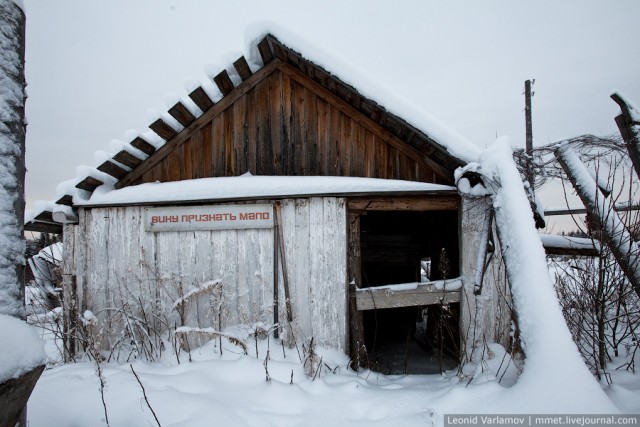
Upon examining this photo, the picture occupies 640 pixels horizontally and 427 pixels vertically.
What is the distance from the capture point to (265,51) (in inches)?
178

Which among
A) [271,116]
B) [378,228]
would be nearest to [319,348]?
[271,116]

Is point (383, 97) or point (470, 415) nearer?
point (470, 415)

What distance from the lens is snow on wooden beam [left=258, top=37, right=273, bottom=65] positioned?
172 inches

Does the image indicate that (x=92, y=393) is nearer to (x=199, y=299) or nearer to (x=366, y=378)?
(x=199, y=299)

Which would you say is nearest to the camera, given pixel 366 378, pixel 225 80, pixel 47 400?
pixel 47 400

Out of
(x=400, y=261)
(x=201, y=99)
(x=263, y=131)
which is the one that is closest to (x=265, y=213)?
(x=263, y=131)

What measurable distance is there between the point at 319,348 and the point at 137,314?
2.80 meters

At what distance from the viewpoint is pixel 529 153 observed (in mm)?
4602

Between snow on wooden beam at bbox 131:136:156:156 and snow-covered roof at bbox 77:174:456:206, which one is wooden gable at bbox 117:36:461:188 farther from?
snow-covered roof at bbox 77:174:456:206

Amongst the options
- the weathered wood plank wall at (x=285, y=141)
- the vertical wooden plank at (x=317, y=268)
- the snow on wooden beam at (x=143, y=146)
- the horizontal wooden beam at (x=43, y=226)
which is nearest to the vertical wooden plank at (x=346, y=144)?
the weathered wood plank wall at (x=285, y=141)

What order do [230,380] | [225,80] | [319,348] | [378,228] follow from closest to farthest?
[230,380] → [319,348] → [225,80] → [378,228]

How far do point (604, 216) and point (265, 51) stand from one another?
480 centimetres

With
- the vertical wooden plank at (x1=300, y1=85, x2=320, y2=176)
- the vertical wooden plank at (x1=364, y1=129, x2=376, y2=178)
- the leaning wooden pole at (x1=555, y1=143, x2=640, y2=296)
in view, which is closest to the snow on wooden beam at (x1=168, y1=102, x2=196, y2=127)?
the vertical wooden plank at (x1=300, y1=85, x2=320, y2=176)

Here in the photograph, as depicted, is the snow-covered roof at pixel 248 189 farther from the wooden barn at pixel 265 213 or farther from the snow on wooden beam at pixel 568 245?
the snow on wooden beam at pixel 568 245
